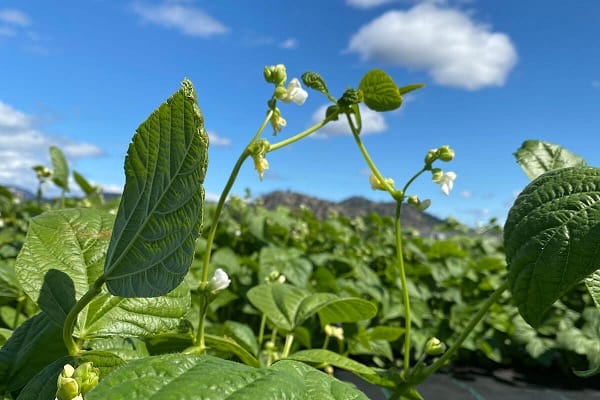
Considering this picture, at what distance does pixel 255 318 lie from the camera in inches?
120

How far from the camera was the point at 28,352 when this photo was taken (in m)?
0.88

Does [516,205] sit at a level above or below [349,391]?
above

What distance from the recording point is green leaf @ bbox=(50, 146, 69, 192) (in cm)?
253

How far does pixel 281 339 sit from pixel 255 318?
0.83ft

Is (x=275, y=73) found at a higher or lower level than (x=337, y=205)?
lower

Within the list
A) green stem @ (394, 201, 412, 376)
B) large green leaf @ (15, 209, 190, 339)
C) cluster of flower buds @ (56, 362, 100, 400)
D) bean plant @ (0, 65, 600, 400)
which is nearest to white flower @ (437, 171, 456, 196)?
bean plant @ (0, 65, 600, 400)

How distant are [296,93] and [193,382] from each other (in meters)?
0.88

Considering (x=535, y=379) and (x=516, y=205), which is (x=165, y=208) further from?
(x=535, y=379)

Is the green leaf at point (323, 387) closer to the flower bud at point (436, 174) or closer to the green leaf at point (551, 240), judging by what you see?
the green leaf at point (551, 240)

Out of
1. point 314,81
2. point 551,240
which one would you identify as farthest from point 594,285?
point 314,81

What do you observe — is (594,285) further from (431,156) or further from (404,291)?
(431,156)

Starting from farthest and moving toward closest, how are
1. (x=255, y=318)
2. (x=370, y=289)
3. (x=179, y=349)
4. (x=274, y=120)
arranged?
(x=370, y=289) < (x=255, y=318) < (x=274, y=120) < (x=179, y=349)

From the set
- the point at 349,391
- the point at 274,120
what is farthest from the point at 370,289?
the point at 349,391

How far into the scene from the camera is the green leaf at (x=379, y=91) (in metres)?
1.18
